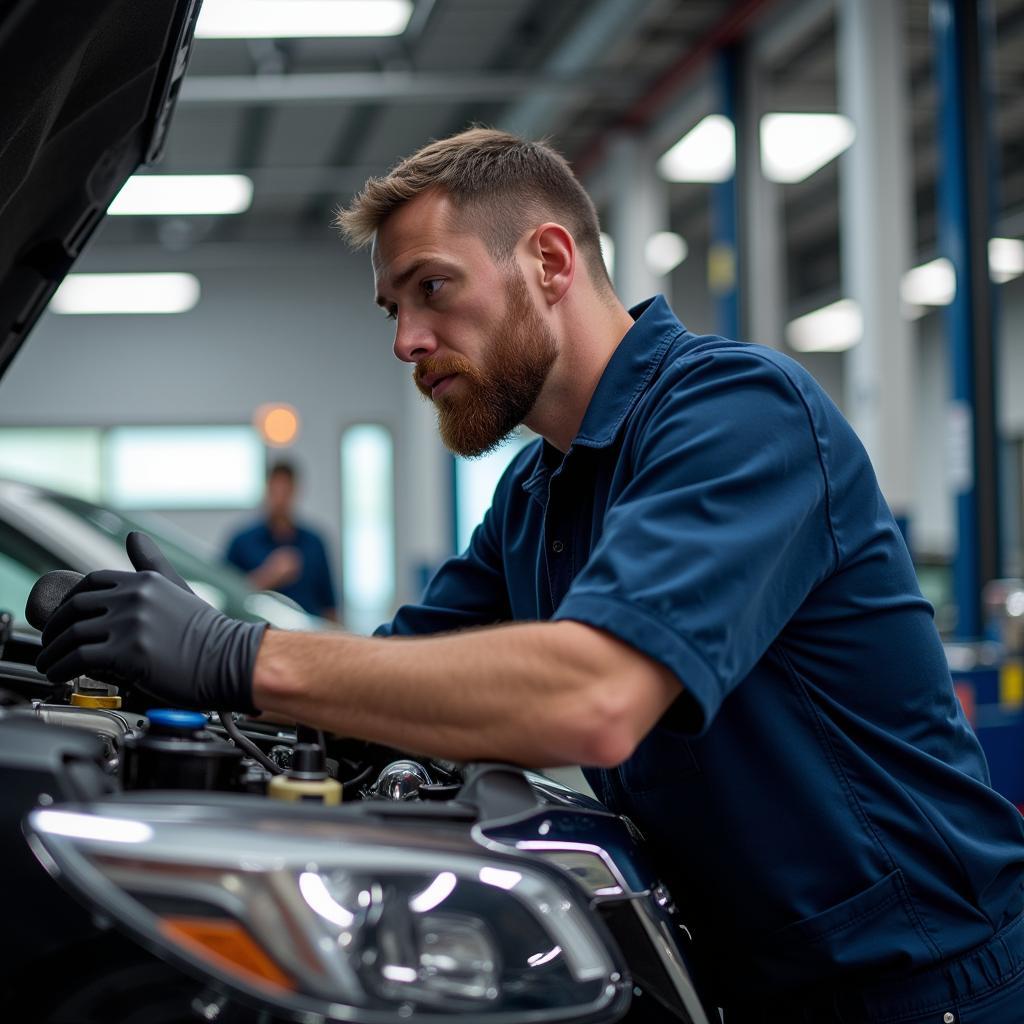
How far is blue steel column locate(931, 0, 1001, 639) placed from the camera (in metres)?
4.80

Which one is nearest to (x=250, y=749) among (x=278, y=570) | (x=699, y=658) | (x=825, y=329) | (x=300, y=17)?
(x=699, y=658)

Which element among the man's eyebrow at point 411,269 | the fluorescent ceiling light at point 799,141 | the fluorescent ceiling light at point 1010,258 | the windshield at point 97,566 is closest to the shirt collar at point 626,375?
the man's eyebrow at point 411,269

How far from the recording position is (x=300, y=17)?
5.93m

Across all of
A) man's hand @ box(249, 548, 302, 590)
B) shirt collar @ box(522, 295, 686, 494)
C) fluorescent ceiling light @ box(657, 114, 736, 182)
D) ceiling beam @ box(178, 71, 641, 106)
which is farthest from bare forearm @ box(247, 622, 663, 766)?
ceiling beam @ box(178, 71, 641, 106)

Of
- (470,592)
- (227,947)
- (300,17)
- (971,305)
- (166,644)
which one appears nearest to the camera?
(227,947)

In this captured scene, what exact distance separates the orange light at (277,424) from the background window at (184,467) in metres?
0.15

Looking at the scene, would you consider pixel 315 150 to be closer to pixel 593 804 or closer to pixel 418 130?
pixel 418 130

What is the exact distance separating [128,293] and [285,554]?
21.0 ft

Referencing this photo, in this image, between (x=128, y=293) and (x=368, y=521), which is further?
(x=368, y=521)

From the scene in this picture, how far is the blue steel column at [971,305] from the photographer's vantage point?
480 cm

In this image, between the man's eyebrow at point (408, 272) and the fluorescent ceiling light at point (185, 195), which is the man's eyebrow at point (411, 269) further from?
the fluorescent ceiling light at point (185, 195)

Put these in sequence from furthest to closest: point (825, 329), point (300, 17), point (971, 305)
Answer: point (825, 329)
point (300, 17)
point (971, 305)

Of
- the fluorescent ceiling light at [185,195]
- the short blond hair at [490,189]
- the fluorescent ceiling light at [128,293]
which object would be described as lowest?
the short blond hair at [490,189]

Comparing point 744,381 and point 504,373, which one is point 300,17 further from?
point 744,381
